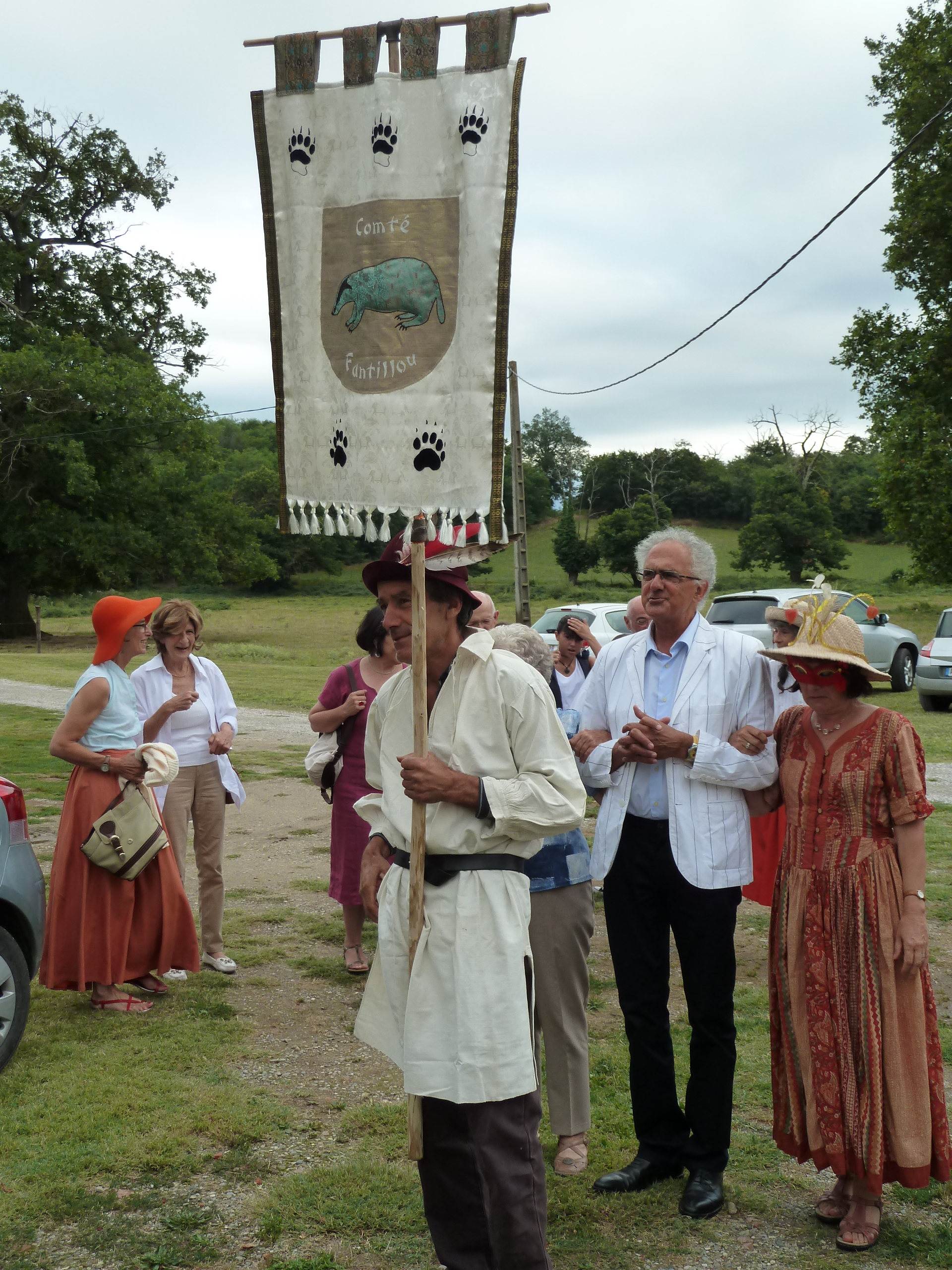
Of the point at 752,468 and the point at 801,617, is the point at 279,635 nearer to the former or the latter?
the point at 801,617

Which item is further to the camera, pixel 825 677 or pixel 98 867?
pixel 98 867

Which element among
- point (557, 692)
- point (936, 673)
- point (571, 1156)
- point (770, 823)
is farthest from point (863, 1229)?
point (936, 673)

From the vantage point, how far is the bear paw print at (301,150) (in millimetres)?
3258

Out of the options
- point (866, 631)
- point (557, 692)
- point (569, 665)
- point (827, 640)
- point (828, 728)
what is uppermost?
point (827, 640)

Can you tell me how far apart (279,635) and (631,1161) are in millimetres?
38290

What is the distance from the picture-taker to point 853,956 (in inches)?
131

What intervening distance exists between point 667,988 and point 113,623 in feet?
10.2

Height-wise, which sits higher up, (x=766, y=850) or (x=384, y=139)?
(x=384, y=139)

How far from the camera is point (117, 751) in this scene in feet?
17.5

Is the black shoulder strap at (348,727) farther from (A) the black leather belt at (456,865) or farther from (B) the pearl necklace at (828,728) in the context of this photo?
(A) the black leather belt at (456,865)

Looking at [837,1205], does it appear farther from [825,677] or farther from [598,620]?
[598,620]

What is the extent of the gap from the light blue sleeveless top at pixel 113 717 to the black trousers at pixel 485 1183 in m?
3.05

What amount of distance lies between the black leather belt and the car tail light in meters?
2.48

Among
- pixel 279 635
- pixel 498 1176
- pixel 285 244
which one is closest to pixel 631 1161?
pixel 498 1176
